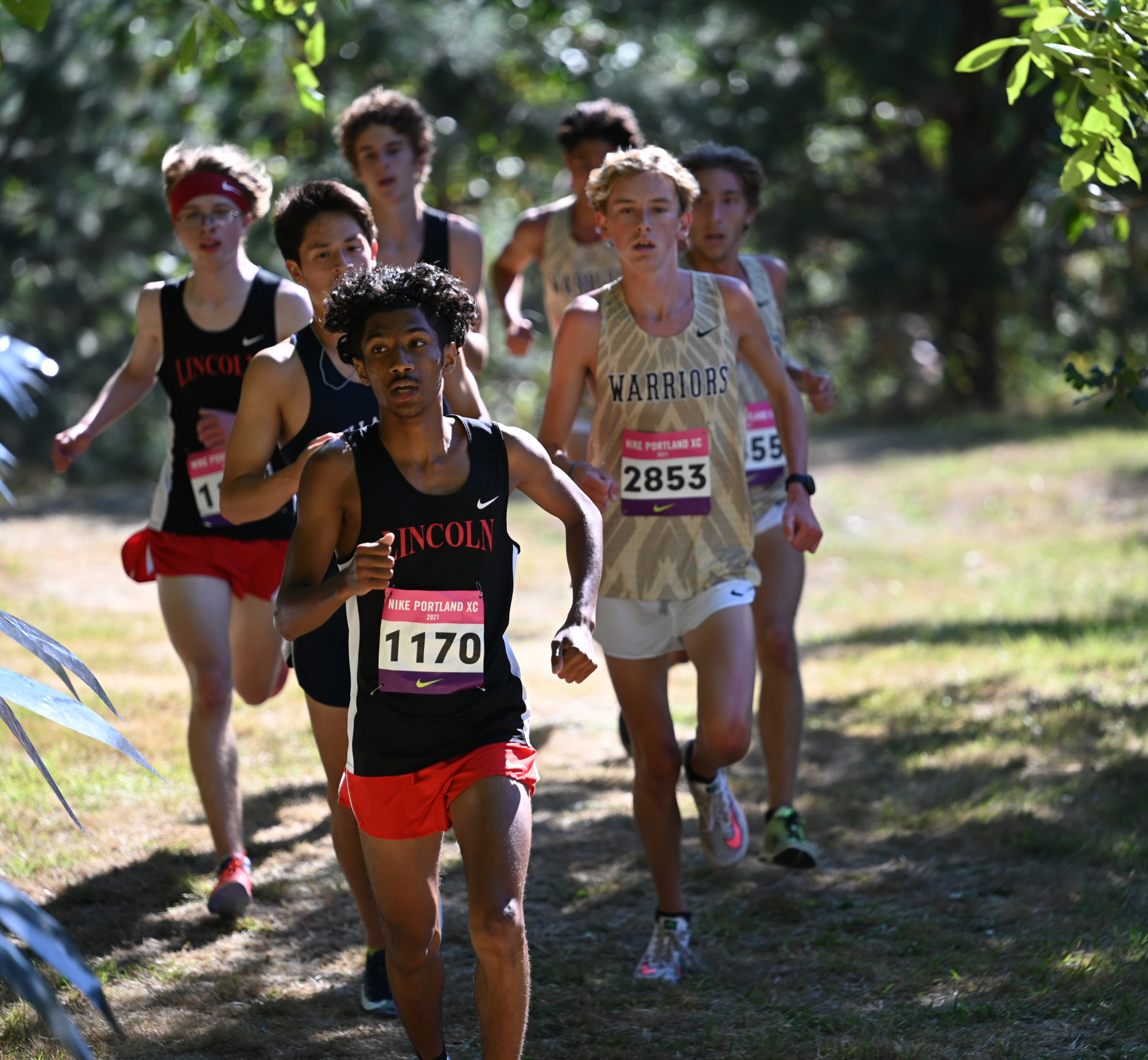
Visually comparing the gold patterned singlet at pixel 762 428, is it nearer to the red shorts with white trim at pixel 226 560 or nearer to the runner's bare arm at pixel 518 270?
the runner's bare arm at pixel 518 270

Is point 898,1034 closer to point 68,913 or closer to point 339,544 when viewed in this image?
point 339,544

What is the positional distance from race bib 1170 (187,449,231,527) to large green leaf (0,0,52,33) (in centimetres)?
175

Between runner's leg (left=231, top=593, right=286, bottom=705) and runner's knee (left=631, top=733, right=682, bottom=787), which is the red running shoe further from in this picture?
runner's knee (left=631, top=733, right=682, bottom=787)

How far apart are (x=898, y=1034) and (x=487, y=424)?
1795 mm

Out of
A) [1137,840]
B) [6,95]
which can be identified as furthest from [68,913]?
[6,95]

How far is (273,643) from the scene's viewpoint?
4.63 m

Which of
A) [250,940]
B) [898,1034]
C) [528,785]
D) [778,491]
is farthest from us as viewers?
[778,491]

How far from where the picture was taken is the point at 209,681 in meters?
4.50

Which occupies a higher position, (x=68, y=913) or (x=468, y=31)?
(x=468, y=31)

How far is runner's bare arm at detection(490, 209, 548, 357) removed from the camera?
559cm

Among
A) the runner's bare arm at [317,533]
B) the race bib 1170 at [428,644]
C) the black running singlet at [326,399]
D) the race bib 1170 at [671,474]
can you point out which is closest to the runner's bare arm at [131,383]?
the black running singlet at [326,399]

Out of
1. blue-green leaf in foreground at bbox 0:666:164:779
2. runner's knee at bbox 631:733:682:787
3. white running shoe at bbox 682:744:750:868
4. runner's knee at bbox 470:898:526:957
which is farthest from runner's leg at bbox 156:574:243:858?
blue-green leaf in foreground at bbox 0:666:164:779

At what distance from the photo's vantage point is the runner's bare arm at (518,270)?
5586mm

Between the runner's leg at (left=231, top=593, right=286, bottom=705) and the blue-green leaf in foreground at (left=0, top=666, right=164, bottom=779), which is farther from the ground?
the blue-green leaf in foreground at (left=0, top=666, right=164, bottom=779)
